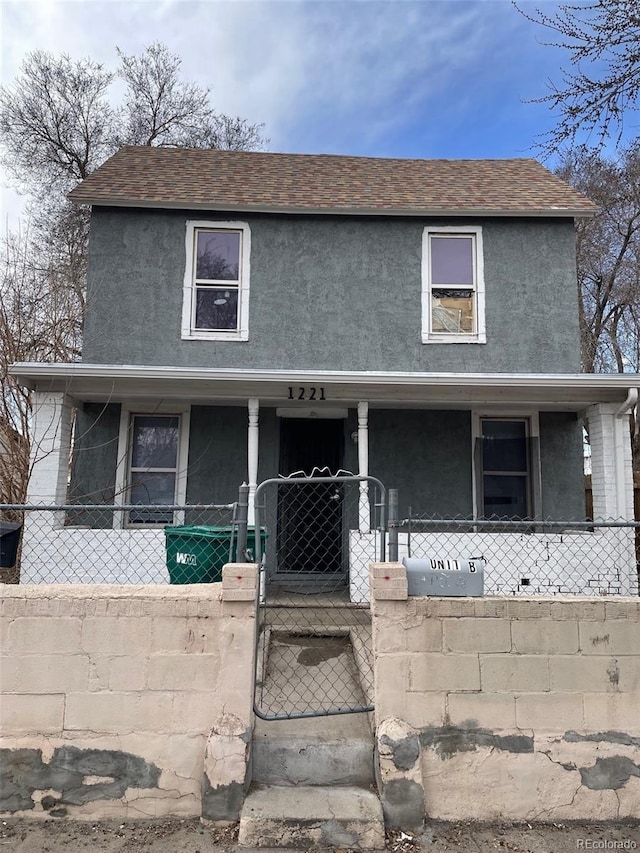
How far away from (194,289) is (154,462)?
2.78 metres

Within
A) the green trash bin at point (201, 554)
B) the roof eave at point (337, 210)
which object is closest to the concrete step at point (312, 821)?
the green trash bin at point (201, 554)

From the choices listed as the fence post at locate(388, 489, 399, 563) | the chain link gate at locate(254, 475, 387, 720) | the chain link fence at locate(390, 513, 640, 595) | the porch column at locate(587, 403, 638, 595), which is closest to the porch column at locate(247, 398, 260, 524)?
the chain link gate at locate(254, 475, 387, 720)

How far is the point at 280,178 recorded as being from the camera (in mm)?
10070

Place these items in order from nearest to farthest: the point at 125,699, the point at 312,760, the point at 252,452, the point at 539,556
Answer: the point at 125,699, the point at 312,760, the point at 252,452, the point at 539,556

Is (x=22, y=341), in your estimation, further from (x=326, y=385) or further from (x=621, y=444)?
(x=621, y=444)

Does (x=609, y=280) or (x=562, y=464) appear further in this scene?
(x=609, y=280)

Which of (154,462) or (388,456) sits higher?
(388,456)

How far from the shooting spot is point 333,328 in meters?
9.03

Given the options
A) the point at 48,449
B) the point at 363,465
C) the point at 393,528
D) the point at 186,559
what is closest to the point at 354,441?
the point at 363,465

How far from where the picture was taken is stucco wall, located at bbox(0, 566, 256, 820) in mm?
3426

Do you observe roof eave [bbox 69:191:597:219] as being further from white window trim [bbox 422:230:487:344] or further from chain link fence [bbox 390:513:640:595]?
chain link fence [bbox 390:513:640:595]

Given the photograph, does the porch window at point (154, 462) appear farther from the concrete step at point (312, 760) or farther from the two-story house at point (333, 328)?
the concrete step at point (312, 760)

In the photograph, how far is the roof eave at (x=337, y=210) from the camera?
29.4ft

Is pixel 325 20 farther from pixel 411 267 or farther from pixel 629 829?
pixel 629 829
